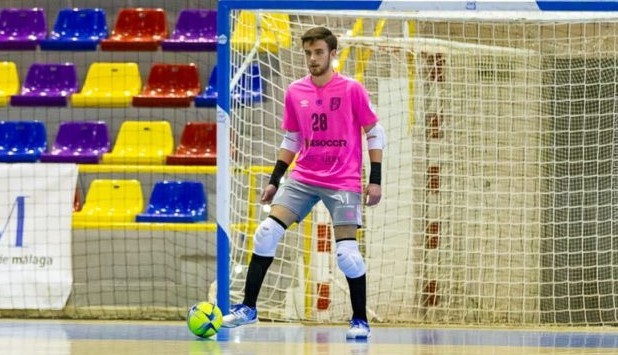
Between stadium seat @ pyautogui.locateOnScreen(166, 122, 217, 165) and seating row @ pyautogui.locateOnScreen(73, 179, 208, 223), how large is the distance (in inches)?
19.2

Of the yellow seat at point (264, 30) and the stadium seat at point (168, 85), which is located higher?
the yellow seat at point (264, 30)

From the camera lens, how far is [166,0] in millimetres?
14070

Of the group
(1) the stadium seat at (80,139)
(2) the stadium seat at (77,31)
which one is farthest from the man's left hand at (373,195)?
(2) the stadium seat at (77,31)

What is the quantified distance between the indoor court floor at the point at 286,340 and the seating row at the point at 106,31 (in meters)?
4.55

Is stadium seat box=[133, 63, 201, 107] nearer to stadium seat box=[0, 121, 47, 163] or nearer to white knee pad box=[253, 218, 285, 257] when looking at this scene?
stadium seat box=[0, 121, 47, 163]

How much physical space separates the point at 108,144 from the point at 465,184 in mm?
3983

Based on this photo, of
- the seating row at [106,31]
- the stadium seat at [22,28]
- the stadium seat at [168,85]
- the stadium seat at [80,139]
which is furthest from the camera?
the stadium seat at [22,28]

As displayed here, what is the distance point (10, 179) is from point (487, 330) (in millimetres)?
4332

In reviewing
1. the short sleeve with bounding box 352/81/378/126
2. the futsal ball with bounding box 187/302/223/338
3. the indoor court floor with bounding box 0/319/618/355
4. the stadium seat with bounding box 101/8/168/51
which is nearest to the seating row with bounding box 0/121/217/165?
the stadium seat with bounding box 101/8/168/51

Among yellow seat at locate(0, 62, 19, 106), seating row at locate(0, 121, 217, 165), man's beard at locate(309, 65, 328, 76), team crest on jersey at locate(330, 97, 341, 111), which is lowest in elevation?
seating row at locate(0, 121, 217, 165)

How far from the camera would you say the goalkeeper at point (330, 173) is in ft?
25.5

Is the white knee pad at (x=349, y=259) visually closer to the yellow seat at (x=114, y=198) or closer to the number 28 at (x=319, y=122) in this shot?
the number 28 at (x=319, y=122)

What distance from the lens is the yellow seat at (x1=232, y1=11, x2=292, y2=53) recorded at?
391 inches

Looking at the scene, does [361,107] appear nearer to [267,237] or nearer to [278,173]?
[278,173]
